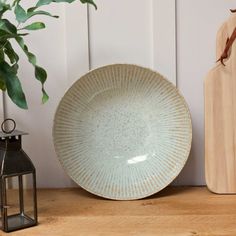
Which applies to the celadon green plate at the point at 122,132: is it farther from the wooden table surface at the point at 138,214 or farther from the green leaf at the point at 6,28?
the green leaf at the point at 6,28

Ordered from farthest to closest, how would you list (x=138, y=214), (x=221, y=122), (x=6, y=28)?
(x=221, y=122), (x=138, y=214), (x=6, y=28)

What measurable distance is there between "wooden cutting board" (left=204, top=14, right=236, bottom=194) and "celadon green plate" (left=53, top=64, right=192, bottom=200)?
0.06 meters

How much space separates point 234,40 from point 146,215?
47 cm

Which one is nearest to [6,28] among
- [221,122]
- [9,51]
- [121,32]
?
[9,51]

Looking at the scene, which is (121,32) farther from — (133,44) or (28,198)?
(28,198)

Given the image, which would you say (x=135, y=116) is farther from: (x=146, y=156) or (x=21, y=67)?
(x=21, y=67)

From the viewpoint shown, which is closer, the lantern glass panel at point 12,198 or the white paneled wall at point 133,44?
the lantern glass panel at point 12,198

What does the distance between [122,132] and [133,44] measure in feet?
0.77

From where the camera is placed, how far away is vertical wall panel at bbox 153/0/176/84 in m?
1.07

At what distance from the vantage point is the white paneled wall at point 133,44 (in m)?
1.08

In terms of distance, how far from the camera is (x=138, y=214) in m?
0.89

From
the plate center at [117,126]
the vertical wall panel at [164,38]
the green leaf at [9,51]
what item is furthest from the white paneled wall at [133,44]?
the green leaf at [9,51]

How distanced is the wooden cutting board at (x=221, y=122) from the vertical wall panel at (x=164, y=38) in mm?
127

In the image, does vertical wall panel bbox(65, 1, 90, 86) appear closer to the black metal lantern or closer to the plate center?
the plate center
